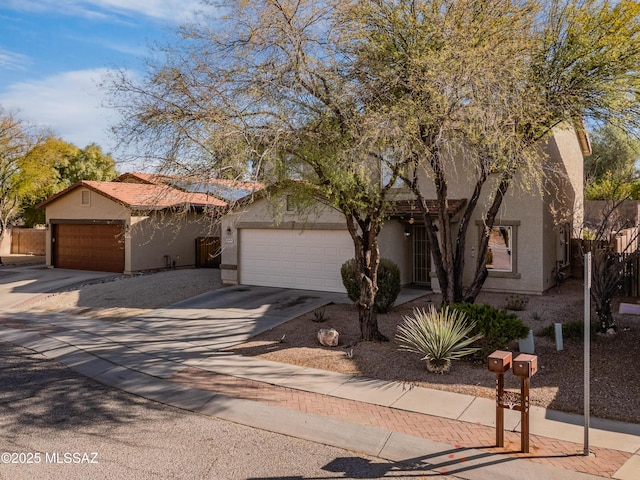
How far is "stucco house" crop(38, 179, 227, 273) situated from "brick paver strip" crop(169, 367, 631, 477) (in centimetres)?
1537

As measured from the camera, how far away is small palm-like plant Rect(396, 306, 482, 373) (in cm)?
908

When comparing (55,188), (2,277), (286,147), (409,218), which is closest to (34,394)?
(286,147)

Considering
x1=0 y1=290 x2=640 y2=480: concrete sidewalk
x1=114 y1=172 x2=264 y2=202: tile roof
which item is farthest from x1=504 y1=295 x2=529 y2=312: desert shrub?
x1=114 y1=172 x2=264 y2=202: tile roof

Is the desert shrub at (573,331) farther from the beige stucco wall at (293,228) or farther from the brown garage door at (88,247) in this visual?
the brown garage door at (88,247)

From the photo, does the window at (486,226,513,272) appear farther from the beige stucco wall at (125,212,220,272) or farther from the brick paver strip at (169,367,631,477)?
the beige stucco wall at (125,212,220,272)

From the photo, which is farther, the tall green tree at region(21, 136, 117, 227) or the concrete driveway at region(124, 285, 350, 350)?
the tall green tree at region(21, 136, 117, 227)

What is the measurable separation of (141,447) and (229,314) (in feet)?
27.9

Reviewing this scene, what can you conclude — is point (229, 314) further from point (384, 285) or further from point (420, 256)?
point (420, 256)

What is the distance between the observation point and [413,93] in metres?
10.0

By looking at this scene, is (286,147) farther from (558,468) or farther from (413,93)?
(558,468)

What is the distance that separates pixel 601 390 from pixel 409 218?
11.0 metres

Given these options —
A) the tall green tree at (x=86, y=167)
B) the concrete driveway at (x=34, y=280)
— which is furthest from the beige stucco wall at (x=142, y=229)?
the tall green tree at (x=86, y=167)

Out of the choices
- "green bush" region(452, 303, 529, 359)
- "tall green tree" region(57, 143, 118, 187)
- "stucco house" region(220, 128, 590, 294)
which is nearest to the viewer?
"green bush" region(452, 303, 529, 359)

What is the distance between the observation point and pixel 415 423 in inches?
279
